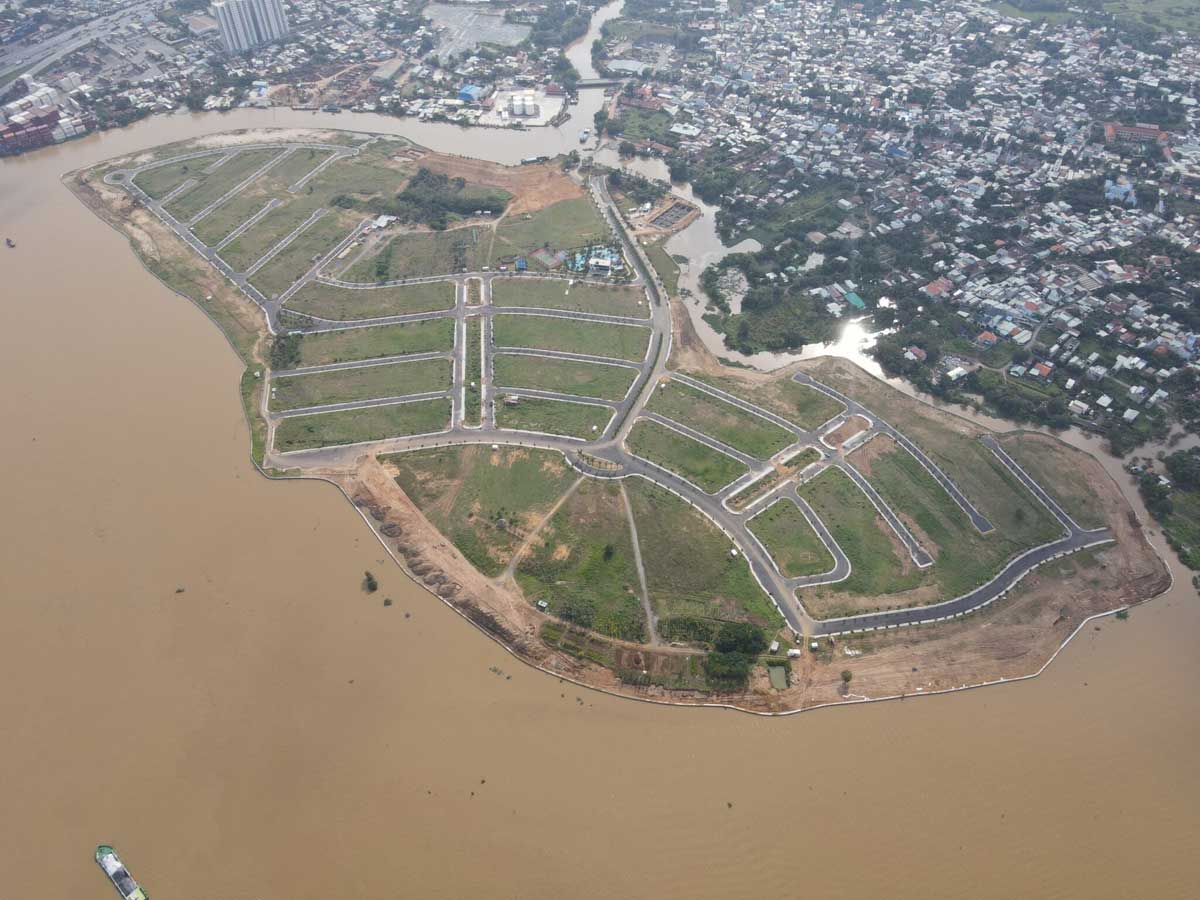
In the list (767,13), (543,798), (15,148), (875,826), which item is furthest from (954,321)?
(15,148)

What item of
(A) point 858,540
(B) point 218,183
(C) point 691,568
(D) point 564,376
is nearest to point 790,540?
(A) point 858,540

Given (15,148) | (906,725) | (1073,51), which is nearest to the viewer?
(906,725)

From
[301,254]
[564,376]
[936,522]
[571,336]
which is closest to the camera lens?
[936,522]

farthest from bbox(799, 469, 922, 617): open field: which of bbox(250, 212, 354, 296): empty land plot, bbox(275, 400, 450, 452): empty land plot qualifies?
bbox(250, 212, 354, 296): empty land plot

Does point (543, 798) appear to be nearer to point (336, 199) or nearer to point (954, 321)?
point (954, 321)

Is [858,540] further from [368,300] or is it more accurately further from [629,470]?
[368,300]

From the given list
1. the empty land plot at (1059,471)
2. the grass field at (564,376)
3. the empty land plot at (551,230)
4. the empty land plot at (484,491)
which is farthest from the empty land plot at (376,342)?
the empty land plot at (1059,471)
